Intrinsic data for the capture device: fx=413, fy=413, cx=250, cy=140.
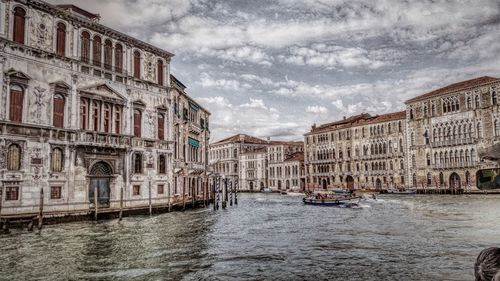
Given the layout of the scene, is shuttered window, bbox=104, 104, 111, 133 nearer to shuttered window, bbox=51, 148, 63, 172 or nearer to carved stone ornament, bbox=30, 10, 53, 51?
shuttered window, bbox=51, 148, 63, 172

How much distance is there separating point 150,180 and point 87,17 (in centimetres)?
906

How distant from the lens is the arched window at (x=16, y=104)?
643 inches

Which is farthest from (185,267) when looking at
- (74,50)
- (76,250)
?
(74,50)

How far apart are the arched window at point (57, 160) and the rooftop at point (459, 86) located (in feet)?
129

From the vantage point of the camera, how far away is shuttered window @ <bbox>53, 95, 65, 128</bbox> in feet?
59.1

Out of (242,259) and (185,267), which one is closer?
(185,267)

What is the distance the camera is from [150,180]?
74.2ft

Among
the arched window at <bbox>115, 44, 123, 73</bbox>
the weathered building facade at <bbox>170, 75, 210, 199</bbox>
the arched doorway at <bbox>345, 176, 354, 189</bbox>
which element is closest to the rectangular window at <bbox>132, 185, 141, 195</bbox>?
the weathered building facade at <bbox>170, 75, 210, 199</bbox>

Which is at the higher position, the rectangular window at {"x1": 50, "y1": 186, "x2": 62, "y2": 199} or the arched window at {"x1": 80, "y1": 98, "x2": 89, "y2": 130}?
the arched window at {"x1": 80, "y1": 98, "x2": 89, "y2": 130}

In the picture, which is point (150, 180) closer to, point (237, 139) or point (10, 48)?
point (10, 48)

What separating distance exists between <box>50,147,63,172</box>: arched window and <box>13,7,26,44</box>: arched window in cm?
472

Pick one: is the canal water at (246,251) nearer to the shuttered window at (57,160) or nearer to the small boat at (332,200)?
the shuttered window at (57,160)

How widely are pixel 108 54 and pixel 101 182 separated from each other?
6.43 metres

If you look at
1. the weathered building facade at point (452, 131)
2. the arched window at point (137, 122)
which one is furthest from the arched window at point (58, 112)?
the weathered building facade at point (452, 131)
